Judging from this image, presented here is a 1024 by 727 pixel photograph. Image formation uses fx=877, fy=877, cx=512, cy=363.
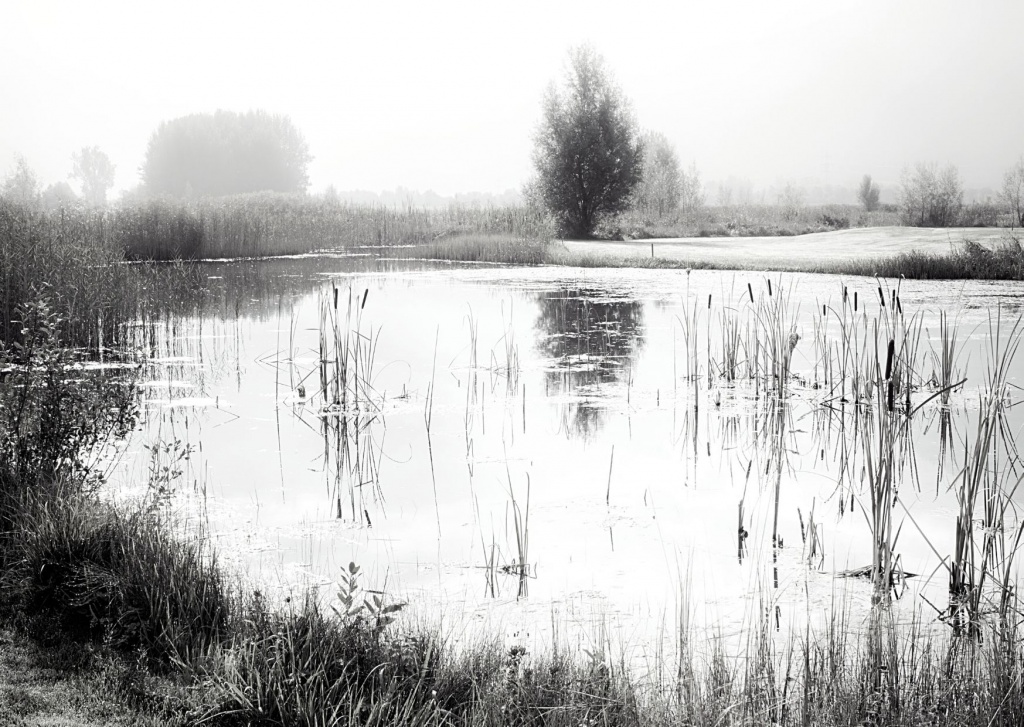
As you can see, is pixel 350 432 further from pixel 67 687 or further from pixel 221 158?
pixel 221 158

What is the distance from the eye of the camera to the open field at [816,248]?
54.2 feet

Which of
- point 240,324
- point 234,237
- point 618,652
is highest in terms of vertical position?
point 234,237

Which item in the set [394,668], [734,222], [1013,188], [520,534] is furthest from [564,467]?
[1013,188]

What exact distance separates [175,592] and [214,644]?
330 millimetres

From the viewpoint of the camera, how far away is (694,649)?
2.69 meters

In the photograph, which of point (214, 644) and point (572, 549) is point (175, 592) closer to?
point (214, 644)

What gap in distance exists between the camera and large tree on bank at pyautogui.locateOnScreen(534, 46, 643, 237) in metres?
27.6

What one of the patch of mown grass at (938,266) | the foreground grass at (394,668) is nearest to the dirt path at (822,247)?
the patch of mown grass at (938,266)

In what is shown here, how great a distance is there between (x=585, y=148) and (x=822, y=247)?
9.61 m

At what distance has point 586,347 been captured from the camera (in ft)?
28.4

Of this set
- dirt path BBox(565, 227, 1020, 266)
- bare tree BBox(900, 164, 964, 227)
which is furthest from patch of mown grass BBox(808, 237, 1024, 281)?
bare tree BBox(900, 164, 964, 227)

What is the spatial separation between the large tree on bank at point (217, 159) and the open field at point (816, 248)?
124 ft

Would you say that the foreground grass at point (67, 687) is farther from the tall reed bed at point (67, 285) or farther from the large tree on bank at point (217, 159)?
the large tree on bank at point (217, 159)

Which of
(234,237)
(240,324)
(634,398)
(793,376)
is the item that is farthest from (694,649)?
(234,237)
